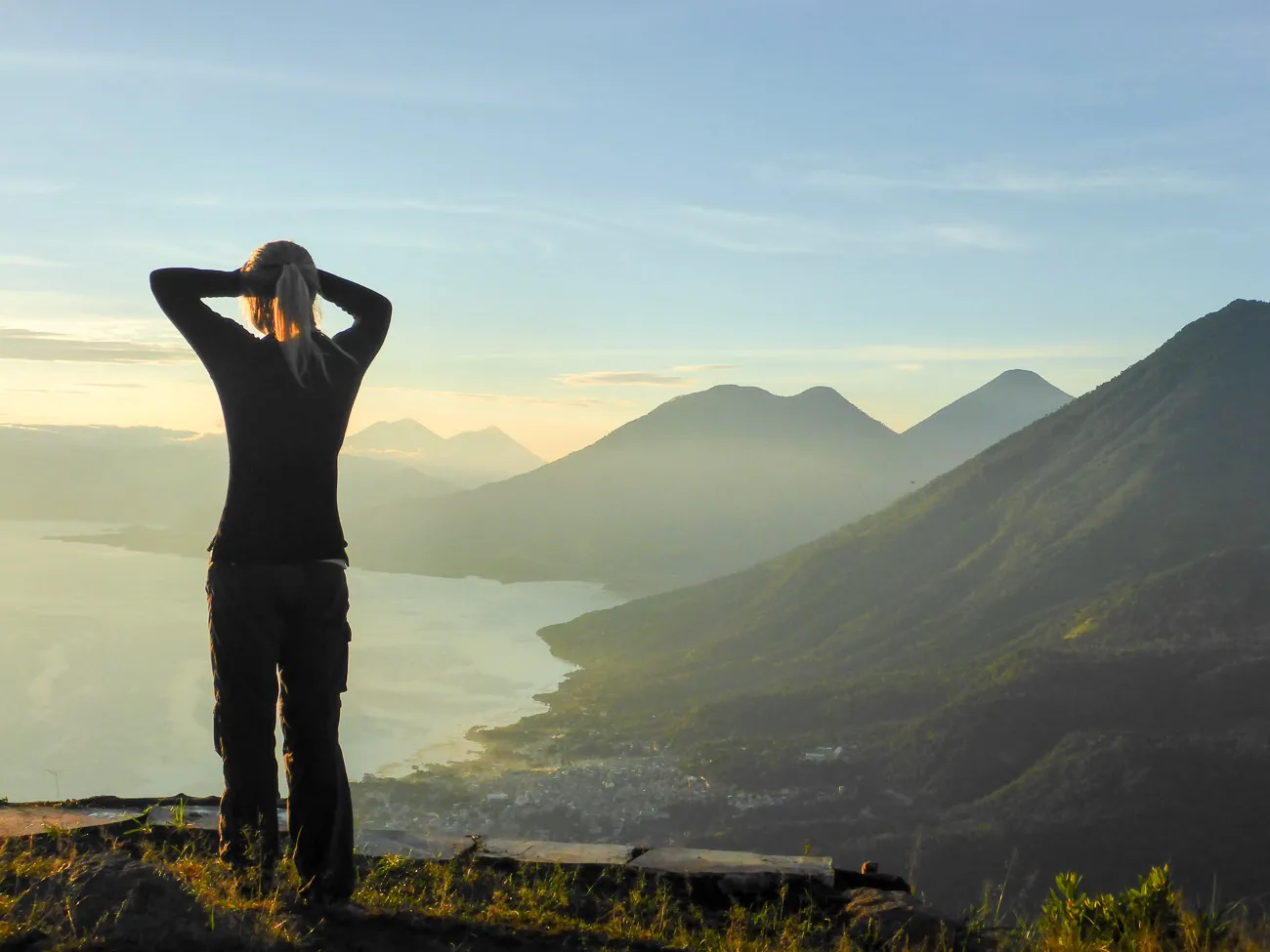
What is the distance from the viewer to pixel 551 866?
6.65 m

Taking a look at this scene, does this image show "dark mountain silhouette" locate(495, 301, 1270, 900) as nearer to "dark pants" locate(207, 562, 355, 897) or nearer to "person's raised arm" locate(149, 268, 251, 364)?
"dark pants" locate(207, 562, 355, 897)

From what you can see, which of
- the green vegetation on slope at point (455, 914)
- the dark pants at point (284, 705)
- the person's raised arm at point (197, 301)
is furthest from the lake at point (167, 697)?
the person's raised arm at point (197, 301)

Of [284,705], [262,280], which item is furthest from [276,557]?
[262,280]

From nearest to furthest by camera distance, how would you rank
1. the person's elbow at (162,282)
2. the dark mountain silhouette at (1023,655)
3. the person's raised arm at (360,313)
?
the person's elbow at (162,282)
the person's raised arm at (360,313)
the dark mountain silhouette at (1023,655)

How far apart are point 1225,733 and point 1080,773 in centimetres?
1232

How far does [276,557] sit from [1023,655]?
371 ft

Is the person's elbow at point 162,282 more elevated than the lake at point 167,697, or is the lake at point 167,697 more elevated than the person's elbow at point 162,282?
the person's elbow at point 162,282

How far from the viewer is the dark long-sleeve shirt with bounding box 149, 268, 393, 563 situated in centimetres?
479

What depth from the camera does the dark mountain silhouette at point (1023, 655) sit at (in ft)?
271

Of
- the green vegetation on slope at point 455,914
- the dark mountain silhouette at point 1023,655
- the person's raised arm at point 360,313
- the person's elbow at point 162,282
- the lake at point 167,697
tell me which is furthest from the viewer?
the lake at point 167,697

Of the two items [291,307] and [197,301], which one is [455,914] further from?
[197,301]

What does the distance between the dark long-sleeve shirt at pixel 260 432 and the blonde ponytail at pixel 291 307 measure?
0.07 metres

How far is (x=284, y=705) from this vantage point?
499 cm

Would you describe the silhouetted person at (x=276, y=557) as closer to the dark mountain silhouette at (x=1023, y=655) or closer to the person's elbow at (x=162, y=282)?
the person's elbow at (x=162, y=282)
